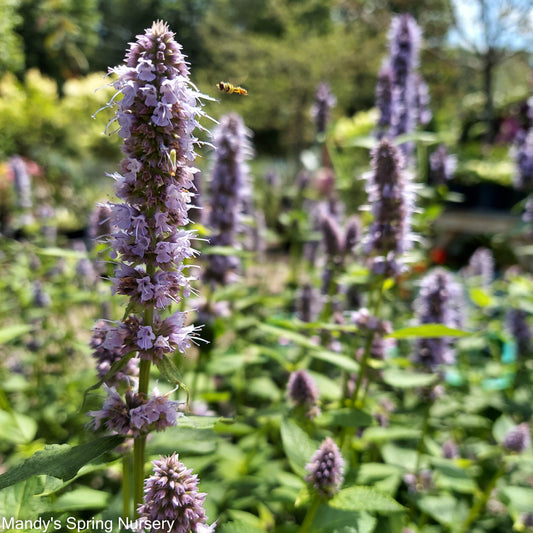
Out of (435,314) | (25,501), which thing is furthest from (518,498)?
(25,501)

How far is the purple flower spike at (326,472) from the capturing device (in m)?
1.64

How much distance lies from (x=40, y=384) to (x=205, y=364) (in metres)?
1.79

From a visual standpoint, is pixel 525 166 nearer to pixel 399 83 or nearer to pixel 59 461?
pixel 399 83

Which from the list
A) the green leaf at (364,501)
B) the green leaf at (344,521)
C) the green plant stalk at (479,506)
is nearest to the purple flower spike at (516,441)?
the green plant stalk at (479,506)

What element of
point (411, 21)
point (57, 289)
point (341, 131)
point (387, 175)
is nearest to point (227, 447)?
point (387, 175)

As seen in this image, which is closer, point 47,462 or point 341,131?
point 47,462

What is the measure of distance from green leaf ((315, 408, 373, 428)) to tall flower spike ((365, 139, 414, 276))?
2.28 feet

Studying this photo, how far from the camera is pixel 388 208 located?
235 centimetres

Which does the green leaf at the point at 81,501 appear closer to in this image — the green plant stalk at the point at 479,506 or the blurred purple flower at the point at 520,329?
the green plant stalk at the point at 479,506

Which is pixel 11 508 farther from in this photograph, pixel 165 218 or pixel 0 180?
pixel 0 180

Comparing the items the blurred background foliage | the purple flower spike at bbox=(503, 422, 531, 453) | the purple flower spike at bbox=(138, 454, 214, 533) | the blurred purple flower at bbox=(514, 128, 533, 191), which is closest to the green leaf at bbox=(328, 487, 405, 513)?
the purple flower spike at bbox=(138, 454, 214, 533)

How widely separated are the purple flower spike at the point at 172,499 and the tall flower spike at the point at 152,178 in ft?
0.89

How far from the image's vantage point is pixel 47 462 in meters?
1.15

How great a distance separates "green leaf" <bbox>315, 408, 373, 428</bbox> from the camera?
201cm
